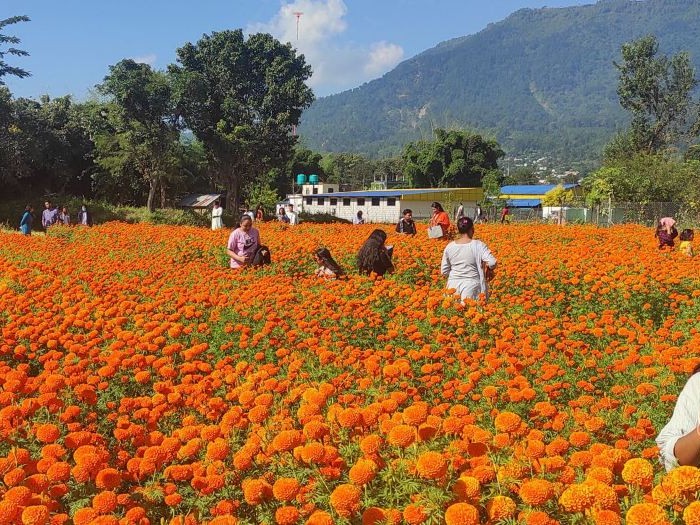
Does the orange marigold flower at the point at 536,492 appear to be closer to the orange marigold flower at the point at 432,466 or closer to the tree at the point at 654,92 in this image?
the orange marigold flower at the point at 432,466

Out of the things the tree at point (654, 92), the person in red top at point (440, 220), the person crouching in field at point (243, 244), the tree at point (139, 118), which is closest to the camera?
the person crouching in field at point (243, 244)

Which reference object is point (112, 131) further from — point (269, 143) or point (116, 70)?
point (269, 143)

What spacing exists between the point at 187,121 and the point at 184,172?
8.56 meters

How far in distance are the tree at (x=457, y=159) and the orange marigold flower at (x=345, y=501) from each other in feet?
212

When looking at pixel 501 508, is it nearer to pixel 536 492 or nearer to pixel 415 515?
pixel 536 492

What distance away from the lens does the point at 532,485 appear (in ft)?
5.60

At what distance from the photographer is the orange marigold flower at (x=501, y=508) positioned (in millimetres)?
1711

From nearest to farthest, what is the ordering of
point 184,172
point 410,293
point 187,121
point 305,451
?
point 305,451 < point 410,293 < point 187,121 < point 184,172

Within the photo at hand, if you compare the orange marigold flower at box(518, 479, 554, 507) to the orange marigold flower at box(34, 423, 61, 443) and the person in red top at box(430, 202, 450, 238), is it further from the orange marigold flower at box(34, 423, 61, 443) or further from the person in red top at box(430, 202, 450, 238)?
the person in red top at box(430, 202, 450, 238)

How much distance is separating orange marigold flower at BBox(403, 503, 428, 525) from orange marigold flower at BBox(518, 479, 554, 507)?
28 centimetres

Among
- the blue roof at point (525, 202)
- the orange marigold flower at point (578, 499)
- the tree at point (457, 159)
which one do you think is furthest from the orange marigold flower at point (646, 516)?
the blue roof at point (525, 202)

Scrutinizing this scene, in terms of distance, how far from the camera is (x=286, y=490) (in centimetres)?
192

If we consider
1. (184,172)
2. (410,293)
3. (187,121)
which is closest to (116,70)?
(187,121)

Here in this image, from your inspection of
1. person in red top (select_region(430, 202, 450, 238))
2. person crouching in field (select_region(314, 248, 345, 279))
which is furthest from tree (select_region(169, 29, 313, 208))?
person crouching in field (select_region(314, 248, 345, 279))
